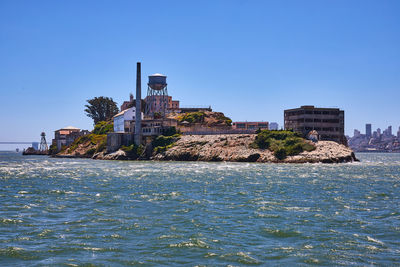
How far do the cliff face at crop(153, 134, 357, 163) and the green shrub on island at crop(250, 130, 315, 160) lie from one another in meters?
1.33

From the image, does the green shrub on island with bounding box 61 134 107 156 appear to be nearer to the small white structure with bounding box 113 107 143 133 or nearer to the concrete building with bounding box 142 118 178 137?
the small white structure with bounding box 113 107 143 133

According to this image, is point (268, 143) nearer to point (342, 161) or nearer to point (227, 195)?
point (342, 161)

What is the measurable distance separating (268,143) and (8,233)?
278 feet

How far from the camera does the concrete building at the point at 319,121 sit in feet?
420

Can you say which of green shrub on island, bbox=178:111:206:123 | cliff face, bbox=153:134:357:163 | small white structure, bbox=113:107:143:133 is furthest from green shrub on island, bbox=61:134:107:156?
cliff face, bbox=153:134:357:163

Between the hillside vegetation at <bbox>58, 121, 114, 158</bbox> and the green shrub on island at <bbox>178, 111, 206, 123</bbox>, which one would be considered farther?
the green shrub on island at <bbox>178, 111, 206, 123</bbox>

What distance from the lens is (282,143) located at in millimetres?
99625

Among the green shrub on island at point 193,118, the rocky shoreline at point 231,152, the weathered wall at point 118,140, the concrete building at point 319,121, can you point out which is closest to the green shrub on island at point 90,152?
the weathered wall at point 118,140

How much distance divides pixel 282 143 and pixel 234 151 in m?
12.2

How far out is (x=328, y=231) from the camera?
21.2 meters

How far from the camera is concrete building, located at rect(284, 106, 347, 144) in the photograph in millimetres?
127938

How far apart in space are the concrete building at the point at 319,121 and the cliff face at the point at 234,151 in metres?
22.8

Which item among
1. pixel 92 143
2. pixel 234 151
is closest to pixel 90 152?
pixel 92 143

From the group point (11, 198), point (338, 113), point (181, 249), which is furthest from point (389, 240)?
point (338, 113)
